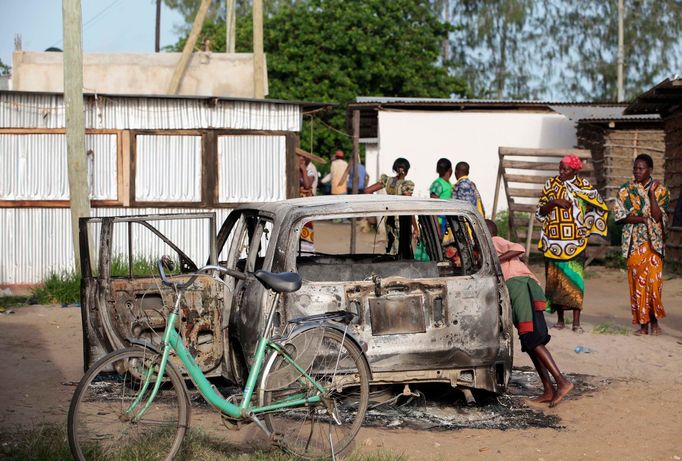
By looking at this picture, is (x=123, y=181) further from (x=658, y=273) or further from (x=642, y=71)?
(x=642, y=71)

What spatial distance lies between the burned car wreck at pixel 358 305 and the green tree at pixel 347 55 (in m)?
26.3

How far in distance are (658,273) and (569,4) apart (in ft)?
141

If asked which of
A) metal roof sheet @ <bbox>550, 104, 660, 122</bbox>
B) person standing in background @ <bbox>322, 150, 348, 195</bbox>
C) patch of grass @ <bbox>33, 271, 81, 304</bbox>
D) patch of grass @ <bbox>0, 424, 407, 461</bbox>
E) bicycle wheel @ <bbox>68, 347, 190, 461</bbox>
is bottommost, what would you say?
patch of grass @ <bbox>33, 271, 81, 304</bbox>

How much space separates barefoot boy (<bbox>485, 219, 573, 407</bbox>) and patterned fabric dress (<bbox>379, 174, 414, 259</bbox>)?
1038mm

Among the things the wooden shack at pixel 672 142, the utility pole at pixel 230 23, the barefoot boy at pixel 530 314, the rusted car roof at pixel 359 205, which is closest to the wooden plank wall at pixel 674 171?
the wooden shack at pixel 672 142

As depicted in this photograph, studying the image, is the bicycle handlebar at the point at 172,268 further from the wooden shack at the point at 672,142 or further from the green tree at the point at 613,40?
the green tree at the point at 613,40

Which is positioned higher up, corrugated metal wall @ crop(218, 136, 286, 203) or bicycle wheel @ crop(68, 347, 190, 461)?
corrugated metal wall @ crop(218, 136, 286, 203)

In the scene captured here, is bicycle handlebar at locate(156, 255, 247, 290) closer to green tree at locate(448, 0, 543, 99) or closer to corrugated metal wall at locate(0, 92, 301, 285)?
corrugated metal wall at locate(0, 92, 301, 285)

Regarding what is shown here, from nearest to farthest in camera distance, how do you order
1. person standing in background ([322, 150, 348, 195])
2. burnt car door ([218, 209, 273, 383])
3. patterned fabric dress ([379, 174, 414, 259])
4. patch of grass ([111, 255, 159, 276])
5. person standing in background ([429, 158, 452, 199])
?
1. burnt car door ([218, 209, 273, 383])
2. patterned fabric dress ([379, 174, 414, 259])
3. person standing in background ([429, 158, 452, 199])
4. patch of grass ([111, 255, 159, 276])
5. person standing in background ([322, 150, 348, 195])

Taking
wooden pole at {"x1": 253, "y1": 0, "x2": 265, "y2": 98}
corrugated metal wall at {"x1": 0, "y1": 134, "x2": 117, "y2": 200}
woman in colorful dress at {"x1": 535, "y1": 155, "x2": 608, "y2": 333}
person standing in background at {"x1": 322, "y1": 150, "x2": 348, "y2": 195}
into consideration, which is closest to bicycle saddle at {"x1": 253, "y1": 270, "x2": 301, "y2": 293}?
woman in colorful dress at {"x1": 535, "y1": 155, "x2": 608, "y2": 333}

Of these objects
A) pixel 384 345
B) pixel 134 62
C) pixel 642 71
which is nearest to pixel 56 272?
pixel 134 62

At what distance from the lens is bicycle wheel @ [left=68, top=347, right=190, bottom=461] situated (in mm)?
5121

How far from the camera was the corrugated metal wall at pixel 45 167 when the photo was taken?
13883mm

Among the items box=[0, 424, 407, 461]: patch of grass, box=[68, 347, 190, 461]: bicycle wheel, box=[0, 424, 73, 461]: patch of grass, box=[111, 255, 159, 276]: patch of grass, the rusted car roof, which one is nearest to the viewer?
box=[68, 347, 190, 461]: bicycle wheel
